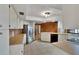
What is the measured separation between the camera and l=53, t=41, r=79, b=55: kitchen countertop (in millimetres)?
1557

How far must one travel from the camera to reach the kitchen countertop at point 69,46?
1.56 metres

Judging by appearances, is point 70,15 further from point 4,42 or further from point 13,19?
point 4,42

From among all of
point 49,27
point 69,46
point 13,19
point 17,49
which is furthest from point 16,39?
point 69,46

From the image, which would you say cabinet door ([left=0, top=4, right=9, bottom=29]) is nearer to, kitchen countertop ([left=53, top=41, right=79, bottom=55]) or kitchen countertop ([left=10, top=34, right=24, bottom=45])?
kitchen countertop ([left=10, top=34, right=24, bottom=45])

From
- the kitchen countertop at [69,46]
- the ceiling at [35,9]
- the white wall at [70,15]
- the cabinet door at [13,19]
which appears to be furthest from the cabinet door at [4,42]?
the white wall at [70,15]

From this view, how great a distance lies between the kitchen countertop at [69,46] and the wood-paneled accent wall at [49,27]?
0.20m

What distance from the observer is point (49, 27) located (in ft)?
5.22

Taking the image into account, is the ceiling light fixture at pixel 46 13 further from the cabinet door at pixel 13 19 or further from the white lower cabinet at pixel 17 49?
the white lower cabinet at pixel 17 49

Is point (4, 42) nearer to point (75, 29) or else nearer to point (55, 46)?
point (55, 46)

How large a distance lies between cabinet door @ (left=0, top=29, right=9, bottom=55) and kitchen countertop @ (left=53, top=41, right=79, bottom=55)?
670 mm

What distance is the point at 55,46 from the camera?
5.24 feet

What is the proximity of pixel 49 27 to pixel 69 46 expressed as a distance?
0.36m
